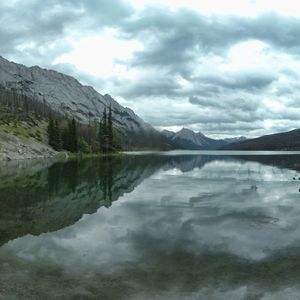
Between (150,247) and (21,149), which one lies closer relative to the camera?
(150,247)

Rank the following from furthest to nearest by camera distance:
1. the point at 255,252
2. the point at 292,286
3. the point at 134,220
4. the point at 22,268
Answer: the point at 134,220
the point at 255,252
the point at 22,268
the point at 292,286

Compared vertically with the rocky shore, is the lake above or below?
below

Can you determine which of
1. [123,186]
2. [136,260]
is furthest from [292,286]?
[123,186]

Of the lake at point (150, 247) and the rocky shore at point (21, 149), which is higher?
the rocky shore at point (21, 149)

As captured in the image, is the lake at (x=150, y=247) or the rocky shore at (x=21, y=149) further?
the rocky shore at (x=21, y=149)

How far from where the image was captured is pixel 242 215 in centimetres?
3588

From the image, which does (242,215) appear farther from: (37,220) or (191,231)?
(37,220)

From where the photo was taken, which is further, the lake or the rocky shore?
the rocky shore

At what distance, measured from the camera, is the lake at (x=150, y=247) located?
56.6 ft

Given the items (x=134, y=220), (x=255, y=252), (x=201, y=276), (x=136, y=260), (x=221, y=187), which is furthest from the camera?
(x=221, y=187)

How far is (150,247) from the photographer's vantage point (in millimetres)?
24344

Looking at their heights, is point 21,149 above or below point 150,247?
above

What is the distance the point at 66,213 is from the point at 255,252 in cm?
2055

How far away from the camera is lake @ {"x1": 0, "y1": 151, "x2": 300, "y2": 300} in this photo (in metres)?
17.3
